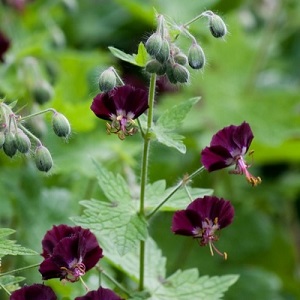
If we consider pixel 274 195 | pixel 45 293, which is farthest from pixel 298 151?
pixel 45 293

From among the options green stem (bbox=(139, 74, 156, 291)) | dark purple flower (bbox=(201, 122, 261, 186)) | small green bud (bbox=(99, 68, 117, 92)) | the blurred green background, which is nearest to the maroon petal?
dark purple flower (bbox=(201, 122, 261, 186))

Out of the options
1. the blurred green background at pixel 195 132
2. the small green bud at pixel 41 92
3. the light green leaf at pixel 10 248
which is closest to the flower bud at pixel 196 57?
the light green leaf at pixel 10 248

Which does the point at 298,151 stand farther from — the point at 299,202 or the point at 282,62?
the point at 282,62

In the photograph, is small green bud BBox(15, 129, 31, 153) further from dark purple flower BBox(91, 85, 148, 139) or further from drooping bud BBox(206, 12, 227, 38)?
drooping bud BBox(206, 12, 227, 38)

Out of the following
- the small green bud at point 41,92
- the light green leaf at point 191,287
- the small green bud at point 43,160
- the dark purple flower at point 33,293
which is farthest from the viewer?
the small green bud at point 41,92

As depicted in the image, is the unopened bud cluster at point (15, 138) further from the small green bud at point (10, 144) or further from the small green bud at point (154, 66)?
the small green bud at point (154, 66)

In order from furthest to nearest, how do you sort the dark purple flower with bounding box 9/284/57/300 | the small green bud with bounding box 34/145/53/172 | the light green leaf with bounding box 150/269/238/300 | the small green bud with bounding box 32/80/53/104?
the small green bud with bounding box 32/80/53/104
the light green leaf with bounding box 150/269/238/300
the small green bud with bounding box 34/145/53/172
the dark purple flower with bounding box 9/284/57/300
